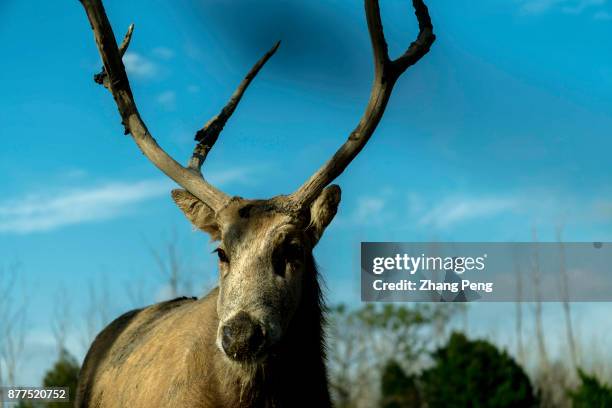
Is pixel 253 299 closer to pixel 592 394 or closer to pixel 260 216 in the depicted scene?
pixel 260 216

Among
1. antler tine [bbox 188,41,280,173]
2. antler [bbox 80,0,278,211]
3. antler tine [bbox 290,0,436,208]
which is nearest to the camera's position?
antler tine [bbox 290,0,436,208]

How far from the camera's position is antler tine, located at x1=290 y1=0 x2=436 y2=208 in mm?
7148

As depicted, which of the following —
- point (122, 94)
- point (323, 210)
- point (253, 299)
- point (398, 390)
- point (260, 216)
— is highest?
point (398, 390)

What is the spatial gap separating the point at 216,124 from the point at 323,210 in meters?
3.26

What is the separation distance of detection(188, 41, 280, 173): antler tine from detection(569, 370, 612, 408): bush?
978cm

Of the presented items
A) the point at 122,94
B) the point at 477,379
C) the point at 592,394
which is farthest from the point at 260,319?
the point at 477,379

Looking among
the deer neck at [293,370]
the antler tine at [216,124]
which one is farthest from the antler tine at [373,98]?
the antler tine at [216,124]

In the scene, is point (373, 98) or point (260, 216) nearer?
point (260, 216)

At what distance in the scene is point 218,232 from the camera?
23.8ft

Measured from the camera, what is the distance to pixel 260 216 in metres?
6.78

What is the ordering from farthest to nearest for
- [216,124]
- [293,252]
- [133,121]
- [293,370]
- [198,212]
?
[216,124]
[133,121]
[198,212]
[293,370]
[293,252]

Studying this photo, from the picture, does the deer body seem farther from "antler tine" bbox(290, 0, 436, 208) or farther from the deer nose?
"antler tine" bbox(290, 0, 436, 208)

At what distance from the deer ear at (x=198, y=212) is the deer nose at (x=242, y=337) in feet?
4.31

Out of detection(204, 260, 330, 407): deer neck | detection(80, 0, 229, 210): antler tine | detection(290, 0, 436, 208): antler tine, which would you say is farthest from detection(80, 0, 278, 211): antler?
detection(204, 260, 330, 407): deer neck
